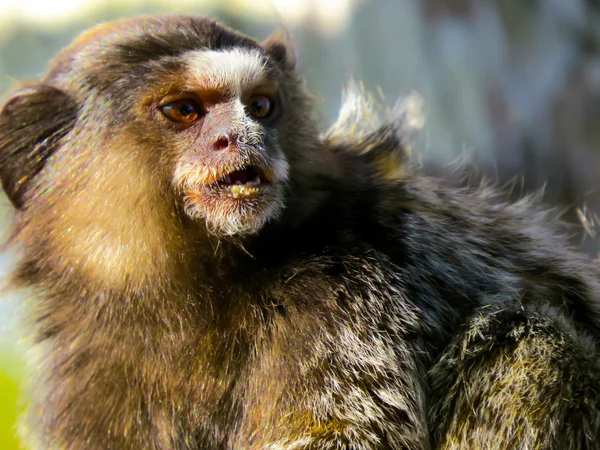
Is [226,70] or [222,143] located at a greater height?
[226,70]

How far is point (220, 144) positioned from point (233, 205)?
0.19 meters

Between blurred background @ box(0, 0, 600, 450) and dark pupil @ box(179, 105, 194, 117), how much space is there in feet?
10.0

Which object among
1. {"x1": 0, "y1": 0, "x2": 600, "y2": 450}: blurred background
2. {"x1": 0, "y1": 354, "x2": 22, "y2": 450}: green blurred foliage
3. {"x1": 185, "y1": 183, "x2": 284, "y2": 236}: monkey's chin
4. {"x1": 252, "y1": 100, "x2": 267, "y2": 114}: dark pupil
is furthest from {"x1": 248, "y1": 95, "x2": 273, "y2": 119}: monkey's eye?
{"x1": 0, "y1": 0, "x2": 600, "y2": 450}: blurred background

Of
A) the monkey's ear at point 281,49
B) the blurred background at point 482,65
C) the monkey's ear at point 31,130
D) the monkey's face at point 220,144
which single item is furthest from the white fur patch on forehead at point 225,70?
the blurred background at point 482,65

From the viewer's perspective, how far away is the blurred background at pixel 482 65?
17.7 feet

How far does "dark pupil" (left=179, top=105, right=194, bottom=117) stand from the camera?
6.90 ft

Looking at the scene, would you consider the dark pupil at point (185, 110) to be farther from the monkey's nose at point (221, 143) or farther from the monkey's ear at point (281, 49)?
the monkey's ear at point (281, 49)

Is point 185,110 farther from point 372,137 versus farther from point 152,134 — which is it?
point 372,137

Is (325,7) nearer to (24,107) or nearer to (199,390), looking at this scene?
(24,107)

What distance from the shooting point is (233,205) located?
2008mm

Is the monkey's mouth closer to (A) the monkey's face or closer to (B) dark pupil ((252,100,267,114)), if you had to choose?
(A) the monkey's face

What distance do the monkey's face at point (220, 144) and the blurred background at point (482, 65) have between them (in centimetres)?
301

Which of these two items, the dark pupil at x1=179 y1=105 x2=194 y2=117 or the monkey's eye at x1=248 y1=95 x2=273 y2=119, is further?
the monkey's eye at x1=248 y1=95 x2=273 y2=119

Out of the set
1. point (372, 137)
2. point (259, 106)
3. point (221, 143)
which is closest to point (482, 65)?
point (372, 137)
